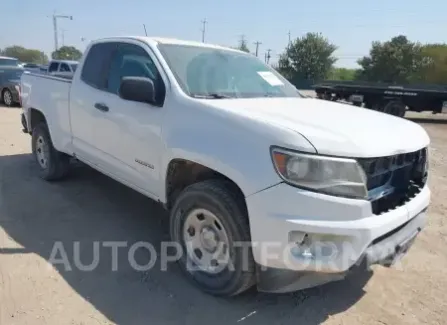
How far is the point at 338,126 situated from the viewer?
8.91ft

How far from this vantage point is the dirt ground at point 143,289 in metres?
2.84

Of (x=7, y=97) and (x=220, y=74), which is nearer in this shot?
(x=220, y=74)

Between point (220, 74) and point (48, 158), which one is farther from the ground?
point (220, 74)

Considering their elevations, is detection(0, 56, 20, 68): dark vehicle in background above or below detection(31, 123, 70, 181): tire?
above

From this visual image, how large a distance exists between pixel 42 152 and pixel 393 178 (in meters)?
4.64

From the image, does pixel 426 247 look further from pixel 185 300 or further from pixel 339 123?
pixel 185 300

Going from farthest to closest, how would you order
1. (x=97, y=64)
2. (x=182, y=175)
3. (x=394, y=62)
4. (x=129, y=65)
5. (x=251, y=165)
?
1. (x=394, y=62)
2. (x=97, y=64)
3. (x=129, y=65)
4. (x=182, y=175)
5. (x=251, y=165)

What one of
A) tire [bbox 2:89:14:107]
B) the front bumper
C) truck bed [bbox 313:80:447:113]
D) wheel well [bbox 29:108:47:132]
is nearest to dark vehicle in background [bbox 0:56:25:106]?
tire [bbox 2:89:14:107]

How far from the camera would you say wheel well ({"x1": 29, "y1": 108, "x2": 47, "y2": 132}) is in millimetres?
5661

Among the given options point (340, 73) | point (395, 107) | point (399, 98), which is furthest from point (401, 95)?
point (340, 73)

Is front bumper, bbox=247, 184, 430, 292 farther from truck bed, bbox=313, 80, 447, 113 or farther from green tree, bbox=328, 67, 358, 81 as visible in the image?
green tree, bbox=328, 67, 358, 81

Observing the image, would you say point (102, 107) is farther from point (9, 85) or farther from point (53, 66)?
point (53, 66)

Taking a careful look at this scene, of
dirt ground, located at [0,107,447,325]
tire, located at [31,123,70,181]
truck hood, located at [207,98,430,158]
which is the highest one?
truck hood, located at [207,98,430,158]

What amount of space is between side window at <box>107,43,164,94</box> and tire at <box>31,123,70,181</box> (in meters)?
1.76
